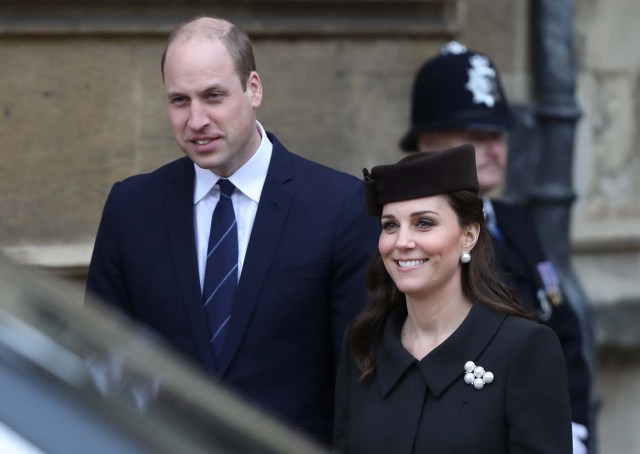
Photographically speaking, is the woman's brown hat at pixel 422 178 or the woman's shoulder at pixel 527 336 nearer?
the woman's shoulder at pixel 527 336

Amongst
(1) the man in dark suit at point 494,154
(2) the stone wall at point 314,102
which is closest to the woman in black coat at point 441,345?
(1) the man in dark suit at point 494,154

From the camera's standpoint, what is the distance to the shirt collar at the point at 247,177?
168 inches

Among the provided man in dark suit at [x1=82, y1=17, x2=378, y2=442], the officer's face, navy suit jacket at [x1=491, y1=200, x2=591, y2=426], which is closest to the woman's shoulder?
man in dark suit at [x1=82, y1=17, x2=378, y2=442]

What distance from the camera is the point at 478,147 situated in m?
5.25

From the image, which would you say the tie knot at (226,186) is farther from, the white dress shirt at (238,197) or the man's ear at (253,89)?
the man's ear at (253,89)

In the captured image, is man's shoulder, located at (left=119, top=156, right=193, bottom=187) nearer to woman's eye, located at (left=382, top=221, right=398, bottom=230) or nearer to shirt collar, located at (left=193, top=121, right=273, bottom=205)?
shirt collar, located at (left=193, top=121, right=273, bottom=205)

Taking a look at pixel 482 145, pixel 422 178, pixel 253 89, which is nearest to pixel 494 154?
pixel 482 145

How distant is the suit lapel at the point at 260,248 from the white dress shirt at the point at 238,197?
2 centimetres

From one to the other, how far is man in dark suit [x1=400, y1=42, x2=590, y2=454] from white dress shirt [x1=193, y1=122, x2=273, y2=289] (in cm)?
93

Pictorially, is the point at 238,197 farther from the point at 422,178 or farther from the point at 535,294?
the point at 535,294

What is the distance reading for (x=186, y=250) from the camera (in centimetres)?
424

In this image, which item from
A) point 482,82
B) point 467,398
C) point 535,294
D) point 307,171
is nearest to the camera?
point 467,398

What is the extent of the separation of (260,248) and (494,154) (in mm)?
1279

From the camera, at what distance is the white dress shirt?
14.0ft
